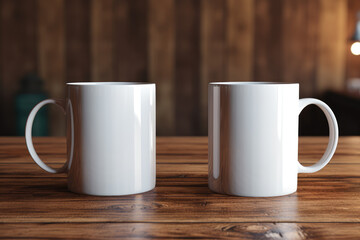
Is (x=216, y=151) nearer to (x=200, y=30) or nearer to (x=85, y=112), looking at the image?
(x=85, y=112)

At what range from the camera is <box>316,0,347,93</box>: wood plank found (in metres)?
2.85

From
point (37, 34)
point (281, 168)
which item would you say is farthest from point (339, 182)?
point (37, 34)

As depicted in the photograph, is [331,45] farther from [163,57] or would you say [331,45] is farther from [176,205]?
[176,205]

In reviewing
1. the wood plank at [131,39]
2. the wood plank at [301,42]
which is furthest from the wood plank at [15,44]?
the wood plank at [301,42]

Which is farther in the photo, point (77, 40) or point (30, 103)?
point (77, 40)

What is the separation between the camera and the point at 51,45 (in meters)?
2.88

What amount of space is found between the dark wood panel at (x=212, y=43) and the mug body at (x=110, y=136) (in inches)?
94.8

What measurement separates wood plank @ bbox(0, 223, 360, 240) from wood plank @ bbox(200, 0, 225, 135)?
250 centimetres

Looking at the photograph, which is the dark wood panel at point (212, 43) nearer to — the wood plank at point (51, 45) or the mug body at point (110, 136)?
the wood plank at point (51, 45)

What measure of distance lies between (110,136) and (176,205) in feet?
0.31

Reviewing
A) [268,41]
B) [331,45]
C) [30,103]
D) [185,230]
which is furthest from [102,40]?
[185,230]

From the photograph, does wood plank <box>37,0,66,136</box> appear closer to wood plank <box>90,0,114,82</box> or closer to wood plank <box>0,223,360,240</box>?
wood plank <box>90,0,114,82</box>

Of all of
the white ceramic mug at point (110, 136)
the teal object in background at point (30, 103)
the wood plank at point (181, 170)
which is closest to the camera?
the white ceramic mug at point (110, 136)

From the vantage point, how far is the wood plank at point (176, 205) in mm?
425
